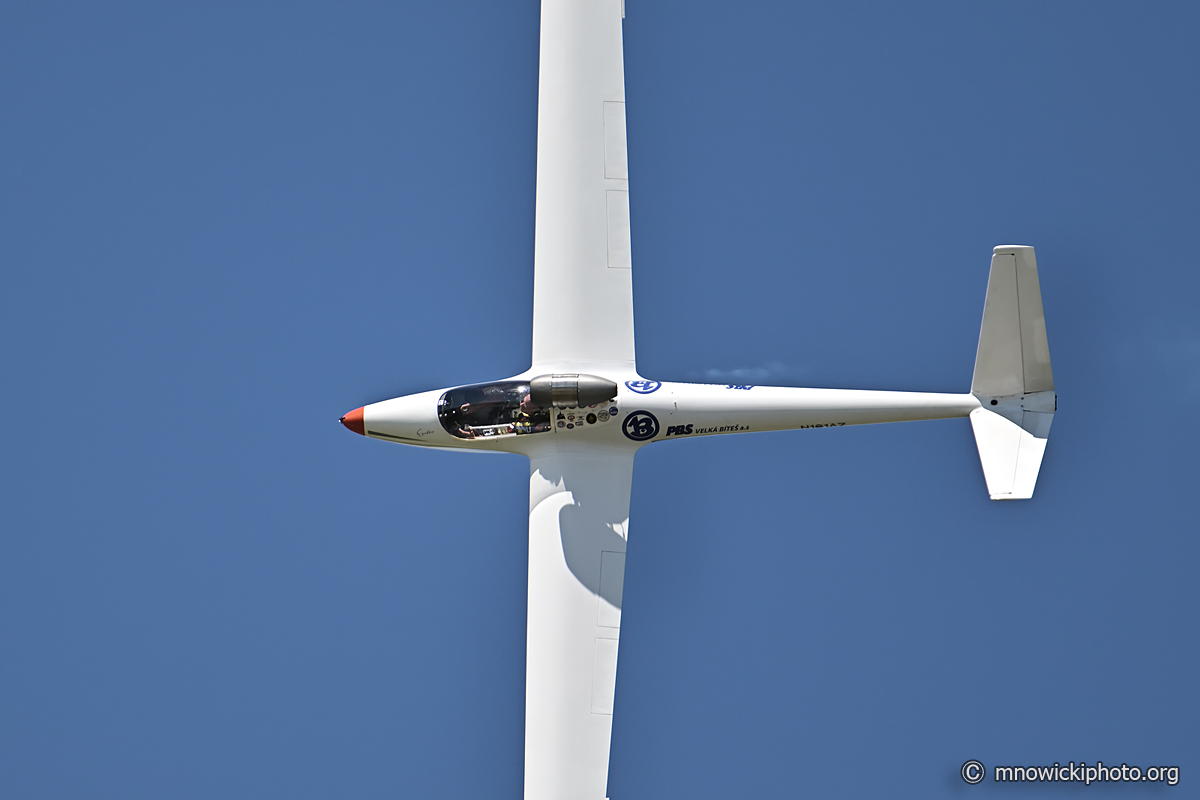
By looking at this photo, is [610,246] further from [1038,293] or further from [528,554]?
[1038,293]

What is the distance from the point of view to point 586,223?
13.2 m

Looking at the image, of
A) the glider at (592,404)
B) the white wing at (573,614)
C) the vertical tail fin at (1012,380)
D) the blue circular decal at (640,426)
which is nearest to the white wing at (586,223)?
the glider at (592,404)

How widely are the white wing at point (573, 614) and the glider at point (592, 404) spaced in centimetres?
2

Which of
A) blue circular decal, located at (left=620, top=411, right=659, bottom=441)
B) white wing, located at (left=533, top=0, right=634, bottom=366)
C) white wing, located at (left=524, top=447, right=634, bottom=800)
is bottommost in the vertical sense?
white wing, located at (left=524, top=447, right=634, bottom=800)

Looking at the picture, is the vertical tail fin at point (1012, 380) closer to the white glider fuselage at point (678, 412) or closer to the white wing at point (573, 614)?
the white glider fuselage at point (678, 412)

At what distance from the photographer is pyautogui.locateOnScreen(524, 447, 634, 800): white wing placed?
466 inches

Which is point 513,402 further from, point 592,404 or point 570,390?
point 592,404

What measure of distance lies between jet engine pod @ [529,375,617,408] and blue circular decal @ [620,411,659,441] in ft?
1.71

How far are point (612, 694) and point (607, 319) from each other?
17.2ft

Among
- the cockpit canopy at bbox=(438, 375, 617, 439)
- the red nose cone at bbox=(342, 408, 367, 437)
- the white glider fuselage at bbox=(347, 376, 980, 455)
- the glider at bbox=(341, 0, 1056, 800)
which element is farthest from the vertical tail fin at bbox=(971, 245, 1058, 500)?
the red nose cone at bbox=(342, 408, 367, 437)

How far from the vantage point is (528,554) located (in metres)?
12.9

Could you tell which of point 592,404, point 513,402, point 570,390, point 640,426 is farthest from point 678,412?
point 513,402

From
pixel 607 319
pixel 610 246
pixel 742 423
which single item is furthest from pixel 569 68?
pixel 742 423

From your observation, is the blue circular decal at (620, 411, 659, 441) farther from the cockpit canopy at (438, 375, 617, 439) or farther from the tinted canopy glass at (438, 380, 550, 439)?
the tinted canopy glass at (438, 380, 550, 439)
